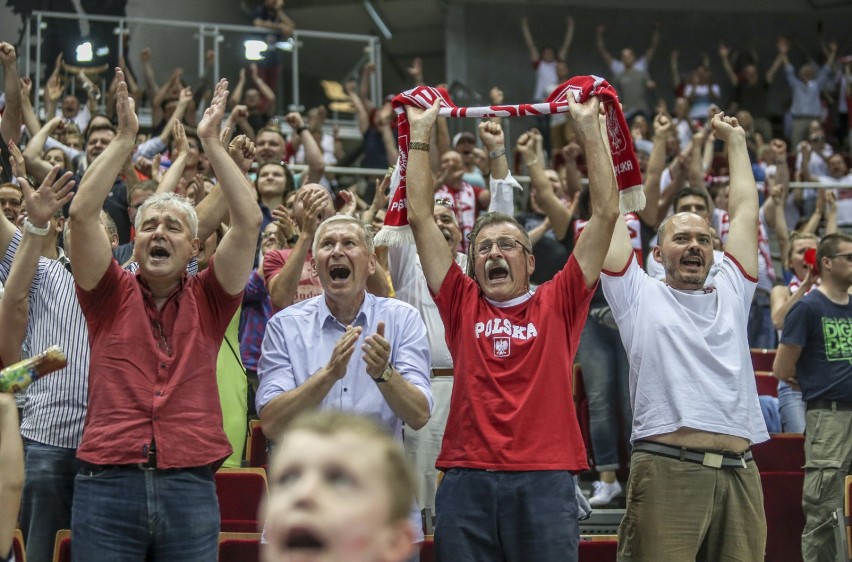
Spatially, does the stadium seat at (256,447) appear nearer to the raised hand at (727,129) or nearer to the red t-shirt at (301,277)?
the red t-shirt at (301,277)

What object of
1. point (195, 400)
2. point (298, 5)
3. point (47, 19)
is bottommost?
point (195, 400)

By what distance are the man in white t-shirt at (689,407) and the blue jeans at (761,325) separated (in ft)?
10.7

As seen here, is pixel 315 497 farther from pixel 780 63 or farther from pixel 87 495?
pixel 780 63

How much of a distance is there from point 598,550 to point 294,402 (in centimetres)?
164

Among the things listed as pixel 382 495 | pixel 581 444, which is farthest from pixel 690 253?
Answer: pixel 382 495

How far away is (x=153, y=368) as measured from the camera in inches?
129

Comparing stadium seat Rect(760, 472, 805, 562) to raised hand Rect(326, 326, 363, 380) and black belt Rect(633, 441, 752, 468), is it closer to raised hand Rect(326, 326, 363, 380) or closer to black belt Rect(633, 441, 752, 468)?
black belt Rect(633, 441, 752, 468)

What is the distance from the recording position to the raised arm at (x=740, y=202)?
4238 mm

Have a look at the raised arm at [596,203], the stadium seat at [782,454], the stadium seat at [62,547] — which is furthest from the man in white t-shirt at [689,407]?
the stadium seat at [62,547]

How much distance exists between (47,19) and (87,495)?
7607mm

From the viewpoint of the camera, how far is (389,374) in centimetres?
337

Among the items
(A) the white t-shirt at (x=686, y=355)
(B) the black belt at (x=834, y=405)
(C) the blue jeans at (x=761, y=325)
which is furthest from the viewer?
(C) the blue jeans at (x=761, y=325)

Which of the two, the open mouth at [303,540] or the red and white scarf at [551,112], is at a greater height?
the red and white scarf at [551,112]

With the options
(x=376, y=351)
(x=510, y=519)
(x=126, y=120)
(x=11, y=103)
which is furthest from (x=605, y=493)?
(x=11, y=103)
